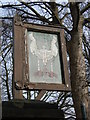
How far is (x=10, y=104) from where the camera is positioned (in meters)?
3.06

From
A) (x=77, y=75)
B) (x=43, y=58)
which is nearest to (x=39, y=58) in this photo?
(x=43, y=58)

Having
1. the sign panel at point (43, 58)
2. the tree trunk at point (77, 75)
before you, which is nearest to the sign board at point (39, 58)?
A: the sign panel at point (43, 58)

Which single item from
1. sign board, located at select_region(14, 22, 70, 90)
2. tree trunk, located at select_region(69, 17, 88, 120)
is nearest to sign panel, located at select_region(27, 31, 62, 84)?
sign board, located at select_region(14, 22, 70, 90)

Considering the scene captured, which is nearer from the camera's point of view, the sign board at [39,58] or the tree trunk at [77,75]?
the sign board at [39,58]

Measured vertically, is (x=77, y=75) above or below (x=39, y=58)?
below

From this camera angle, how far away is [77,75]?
5.52 meters

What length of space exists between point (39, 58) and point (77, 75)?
2.90 meters

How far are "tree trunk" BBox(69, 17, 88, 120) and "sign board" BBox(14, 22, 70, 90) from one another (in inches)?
95.7

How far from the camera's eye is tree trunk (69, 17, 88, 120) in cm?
535

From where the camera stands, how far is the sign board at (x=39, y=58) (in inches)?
102

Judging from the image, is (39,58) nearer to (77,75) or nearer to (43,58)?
(43,58)

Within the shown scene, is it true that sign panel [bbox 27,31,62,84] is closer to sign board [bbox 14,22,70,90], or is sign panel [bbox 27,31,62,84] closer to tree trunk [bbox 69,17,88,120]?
sign board [bbox 14,22,70,90]

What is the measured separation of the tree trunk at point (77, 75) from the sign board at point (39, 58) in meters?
2.43

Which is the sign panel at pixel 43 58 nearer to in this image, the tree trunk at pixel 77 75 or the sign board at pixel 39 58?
the sign board at pixel 39 58
